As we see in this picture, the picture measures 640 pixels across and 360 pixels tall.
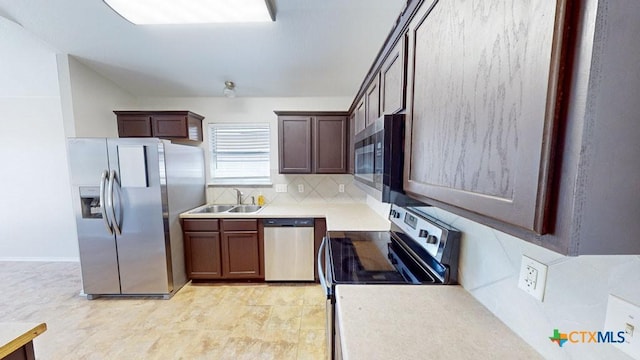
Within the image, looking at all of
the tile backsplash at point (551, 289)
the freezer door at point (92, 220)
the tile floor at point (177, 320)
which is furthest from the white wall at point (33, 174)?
the tile backsplash at point (551, 289)

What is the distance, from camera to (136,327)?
2.07 meters

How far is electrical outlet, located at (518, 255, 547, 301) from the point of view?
2.25 ft

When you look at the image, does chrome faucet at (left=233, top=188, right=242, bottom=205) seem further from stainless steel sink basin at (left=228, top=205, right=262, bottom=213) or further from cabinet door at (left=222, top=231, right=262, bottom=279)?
cabinet door at (left=222, top=231, right=262, bottom=279)

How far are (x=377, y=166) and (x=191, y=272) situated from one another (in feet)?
8.67

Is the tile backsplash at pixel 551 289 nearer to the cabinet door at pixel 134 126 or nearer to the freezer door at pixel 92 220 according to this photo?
the freezer door at pixel 92 220

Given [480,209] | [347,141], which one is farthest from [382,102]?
[347,141]

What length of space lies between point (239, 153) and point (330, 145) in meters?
1.34

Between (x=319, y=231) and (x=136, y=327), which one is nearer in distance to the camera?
(x=136, y=327)

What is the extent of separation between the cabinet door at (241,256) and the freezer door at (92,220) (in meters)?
1.08

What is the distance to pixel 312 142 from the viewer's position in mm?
2920

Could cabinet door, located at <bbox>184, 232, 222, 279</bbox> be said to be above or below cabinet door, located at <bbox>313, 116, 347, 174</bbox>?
below

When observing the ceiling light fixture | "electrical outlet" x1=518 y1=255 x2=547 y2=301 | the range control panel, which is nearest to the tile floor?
the range control panel

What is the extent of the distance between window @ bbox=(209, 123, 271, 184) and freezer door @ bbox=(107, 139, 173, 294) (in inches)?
39.1

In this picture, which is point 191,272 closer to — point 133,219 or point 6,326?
point 133,219
